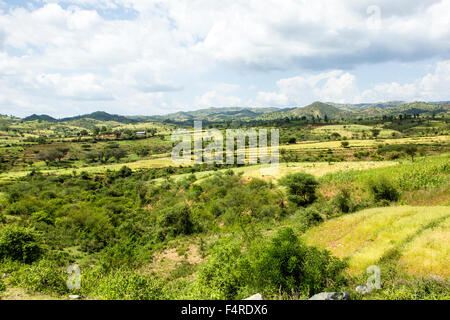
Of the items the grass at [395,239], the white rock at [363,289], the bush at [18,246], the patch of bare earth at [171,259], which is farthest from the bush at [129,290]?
the bush at [18,246]

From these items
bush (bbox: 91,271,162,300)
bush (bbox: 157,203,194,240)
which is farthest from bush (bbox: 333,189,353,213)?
bush (bbox: 91,271,162,300)

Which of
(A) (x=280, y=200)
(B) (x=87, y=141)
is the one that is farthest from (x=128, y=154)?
(A) (x=280, y=200)

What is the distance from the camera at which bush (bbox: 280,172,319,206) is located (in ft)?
151

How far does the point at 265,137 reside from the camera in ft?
515

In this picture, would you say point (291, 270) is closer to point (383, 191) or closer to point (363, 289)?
point (363, 289)

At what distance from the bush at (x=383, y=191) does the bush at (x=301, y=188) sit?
10695mm

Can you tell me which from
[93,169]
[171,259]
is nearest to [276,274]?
[171,259]

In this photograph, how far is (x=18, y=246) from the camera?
25344 mm

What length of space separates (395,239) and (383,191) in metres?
18.7

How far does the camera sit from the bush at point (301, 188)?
151 feet

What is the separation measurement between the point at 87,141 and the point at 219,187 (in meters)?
152

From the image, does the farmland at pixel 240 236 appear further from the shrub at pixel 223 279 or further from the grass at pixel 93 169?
the grass at pixel 93 169
